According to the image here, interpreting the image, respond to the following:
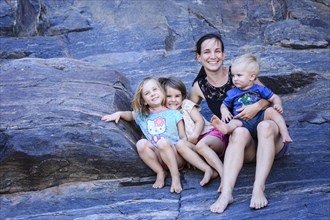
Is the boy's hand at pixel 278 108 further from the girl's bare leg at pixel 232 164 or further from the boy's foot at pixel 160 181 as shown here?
the boy's foot at pixel 160 181

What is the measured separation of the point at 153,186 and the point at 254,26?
4.53 meters

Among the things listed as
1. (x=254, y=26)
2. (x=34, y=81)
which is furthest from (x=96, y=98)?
(x=254, y=26)

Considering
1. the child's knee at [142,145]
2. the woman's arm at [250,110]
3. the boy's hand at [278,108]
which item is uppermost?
the boy's hand at [278,108]

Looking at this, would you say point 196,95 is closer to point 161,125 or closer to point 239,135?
point 161,125

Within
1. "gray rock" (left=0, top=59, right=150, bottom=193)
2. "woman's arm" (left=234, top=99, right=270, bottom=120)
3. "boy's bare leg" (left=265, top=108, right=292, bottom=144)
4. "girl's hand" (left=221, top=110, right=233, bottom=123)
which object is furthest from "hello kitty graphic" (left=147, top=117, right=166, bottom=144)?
"boy's bare leg" (left=265, top=108, right=292, bottom=144)

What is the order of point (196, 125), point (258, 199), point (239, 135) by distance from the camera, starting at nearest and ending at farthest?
point (258, 199) → point (239, 135) → point (196, 125)

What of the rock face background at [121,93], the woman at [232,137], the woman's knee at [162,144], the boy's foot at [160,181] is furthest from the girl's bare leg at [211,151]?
the boy's foot at [160,181]

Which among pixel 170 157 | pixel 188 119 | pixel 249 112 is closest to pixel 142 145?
pixel 170 157

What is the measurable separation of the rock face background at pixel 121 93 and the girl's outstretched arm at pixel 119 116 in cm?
7

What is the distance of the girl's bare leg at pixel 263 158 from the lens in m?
4.61

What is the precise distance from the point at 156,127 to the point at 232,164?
1032 mm

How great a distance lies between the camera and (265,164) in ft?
15.6

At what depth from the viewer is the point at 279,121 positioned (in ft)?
16.6

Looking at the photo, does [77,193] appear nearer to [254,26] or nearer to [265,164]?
[265,164]
